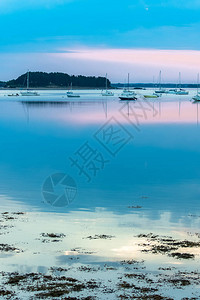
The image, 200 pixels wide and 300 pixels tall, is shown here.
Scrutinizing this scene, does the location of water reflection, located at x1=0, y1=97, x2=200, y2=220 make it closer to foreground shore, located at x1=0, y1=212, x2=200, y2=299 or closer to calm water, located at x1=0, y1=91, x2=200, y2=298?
calm water, located at x1=0, y1=91, x2=200, y2=298

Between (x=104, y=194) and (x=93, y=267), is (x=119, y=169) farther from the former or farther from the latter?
(x=93, y=267)

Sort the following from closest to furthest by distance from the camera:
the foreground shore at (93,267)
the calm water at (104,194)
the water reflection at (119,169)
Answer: the foreground shore at (93,267) → the calm water at (104,194) → the water reflection at (119,169)

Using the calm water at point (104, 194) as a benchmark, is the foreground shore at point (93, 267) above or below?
below

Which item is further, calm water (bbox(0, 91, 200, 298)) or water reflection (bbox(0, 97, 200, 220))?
water reflection (bbox(0, 97, 200, 220))

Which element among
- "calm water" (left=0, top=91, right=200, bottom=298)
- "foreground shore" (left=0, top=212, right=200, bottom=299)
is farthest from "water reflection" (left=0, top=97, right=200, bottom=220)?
"foreground shore" (left=0, top=212, right=200, bottom=299)

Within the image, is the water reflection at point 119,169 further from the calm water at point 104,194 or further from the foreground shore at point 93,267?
the foreground shore at point 93,267

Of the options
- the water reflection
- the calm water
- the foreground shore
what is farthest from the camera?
the water reflection

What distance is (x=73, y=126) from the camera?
60031 mm

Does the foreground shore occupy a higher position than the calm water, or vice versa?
the calm water

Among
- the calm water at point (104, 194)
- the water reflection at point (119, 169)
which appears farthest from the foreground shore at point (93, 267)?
the water reflection at point (119, 169)

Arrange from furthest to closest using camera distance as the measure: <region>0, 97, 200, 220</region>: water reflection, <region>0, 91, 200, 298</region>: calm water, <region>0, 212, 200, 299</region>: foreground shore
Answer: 1. <region>0, 97, 200, 220</region>: water reflection
2. <region>0, 91, 200, 298</region>: calm water
3. <region>0, 212, 200, 299</region>: foreground shore

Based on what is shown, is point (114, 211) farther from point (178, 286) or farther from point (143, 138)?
point (143, 138)

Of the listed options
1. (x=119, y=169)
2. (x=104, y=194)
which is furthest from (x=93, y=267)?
(x=119, y=169)

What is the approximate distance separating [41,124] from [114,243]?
49.6 m
